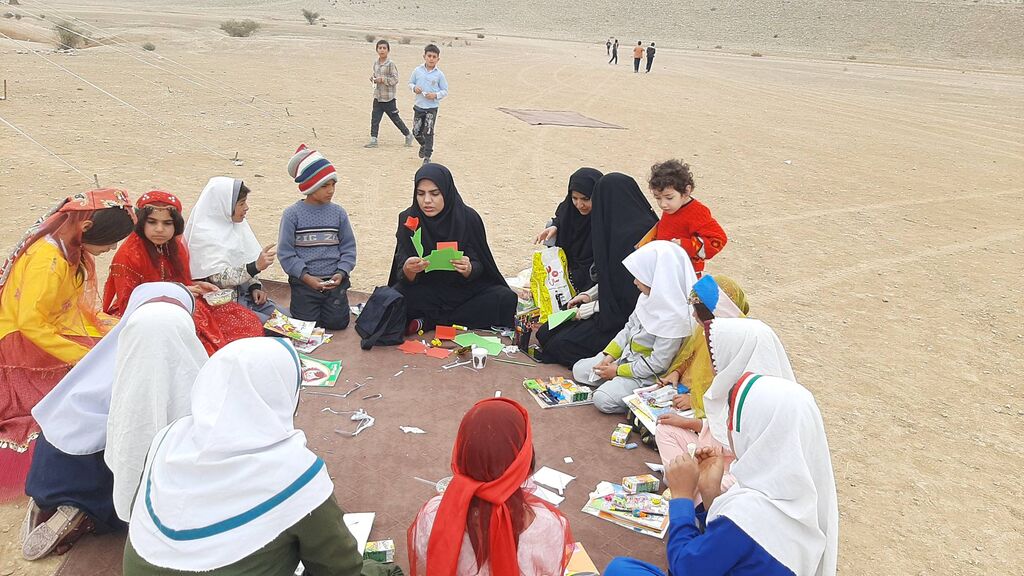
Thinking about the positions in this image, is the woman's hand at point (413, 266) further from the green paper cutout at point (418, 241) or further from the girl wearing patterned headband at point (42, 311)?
the girl wearing patterned headband at point (42, 311)

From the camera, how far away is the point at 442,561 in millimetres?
2369

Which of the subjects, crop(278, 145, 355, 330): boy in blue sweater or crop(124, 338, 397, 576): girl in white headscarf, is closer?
crop(124, 338, 397, 576): girl in white headscarf

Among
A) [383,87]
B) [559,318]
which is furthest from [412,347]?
[383,87]

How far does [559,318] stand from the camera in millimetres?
5367

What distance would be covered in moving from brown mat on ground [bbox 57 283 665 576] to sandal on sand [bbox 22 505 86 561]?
0.34 ft

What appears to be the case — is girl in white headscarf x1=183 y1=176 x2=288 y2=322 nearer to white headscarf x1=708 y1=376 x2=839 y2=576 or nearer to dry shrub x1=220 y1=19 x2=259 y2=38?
white headscarf x1=708 y1=376 x2=839 y2=576

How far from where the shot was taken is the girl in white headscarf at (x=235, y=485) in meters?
2.17

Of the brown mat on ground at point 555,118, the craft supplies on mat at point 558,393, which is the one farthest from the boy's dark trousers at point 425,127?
the craft supplies on mat at point 558,393

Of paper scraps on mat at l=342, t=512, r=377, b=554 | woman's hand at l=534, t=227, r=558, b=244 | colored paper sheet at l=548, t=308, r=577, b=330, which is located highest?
woman's hand at l=534, t=227, r=558, b=244

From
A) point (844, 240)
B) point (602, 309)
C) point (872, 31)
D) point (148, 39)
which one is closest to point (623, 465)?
point (602, 309)

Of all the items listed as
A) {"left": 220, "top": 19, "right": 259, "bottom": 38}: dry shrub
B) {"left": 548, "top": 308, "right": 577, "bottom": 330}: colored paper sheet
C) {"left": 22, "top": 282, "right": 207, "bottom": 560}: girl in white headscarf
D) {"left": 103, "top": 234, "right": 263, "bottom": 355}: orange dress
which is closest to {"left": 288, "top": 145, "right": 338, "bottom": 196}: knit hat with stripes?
A: {"left": 103, "top": 234, "right": 263, "bottom": 355}: orange dress

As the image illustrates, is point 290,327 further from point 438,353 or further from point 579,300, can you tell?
point 579,300

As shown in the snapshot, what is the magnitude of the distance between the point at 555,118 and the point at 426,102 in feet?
17.0

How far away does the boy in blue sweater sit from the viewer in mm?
5555
